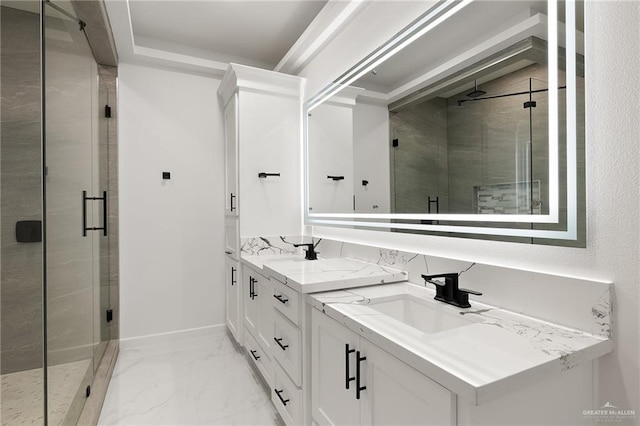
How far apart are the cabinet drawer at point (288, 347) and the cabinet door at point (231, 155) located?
1.20 metres

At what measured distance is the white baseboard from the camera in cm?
278

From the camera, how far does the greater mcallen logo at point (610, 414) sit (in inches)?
34.8

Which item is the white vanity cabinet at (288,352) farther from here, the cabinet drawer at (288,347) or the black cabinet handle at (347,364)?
the black cabinet handle at (347,364)

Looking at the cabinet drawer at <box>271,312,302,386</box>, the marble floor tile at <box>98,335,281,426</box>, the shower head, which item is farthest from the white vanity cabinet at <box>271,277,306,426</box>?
the shower head

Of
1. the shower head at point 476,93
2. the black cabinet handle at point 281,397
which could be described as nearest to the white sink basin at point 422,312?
the black cabinet handle at point 281,397

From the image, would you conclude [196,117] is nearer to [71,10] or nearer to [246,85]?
[246,85]

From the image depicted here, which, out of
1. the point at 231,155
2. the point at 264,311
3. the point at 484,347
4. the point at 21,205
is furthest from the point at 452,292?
the point at 231,155

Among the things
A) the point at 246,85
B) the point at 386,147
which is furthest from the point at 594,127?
the point at 246,85

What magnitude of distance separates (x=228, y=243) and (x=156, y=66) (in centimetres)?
166

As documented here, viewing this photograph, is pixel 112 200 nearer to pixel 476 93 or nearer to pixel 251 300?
pixel 251 300

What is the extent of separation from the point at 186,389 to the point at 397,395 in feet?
5.91

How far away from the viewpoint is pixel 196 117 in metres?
3.00

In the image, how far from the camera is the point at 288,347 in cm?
159

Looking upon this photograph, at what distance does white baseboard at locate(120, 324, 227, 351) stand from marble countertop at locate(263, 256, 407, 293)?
149 cm
